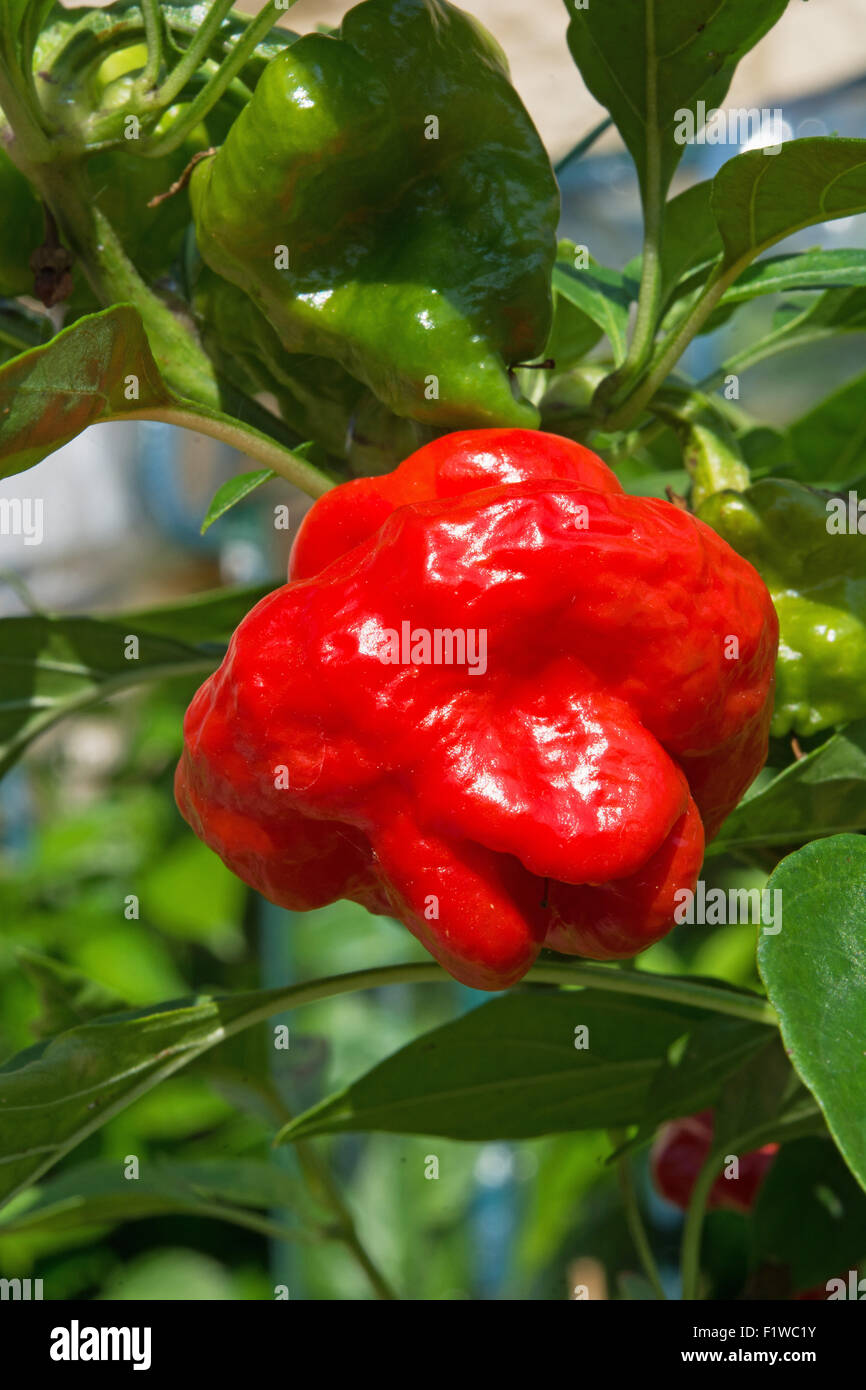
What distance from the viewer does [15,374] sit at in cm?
50

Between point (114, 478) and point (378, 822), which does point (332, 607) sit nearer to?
point (378, 822)

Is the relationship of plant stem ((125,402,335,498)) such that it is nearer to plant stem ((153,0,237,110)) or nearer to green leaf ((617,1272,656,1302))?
plant stem ((153,0,237,110))

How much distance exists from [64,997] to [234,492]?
21.3 inches

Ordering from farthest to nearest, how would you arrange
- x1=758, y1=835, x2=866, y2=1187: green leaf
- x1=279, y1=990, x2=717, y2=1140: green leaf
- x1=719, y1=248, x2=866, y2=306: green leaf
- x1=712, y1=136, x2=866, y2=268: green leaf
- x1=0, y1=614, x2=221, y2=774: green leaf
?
x1=0, y1=614, x2=221, y2=774: green leaf < x1=279, y1=990, x2=717, y2=1140: green leaf < x1=719, y1=248, x2=866, y2=306: green leaf < x1=712, y1=136, x2=866, y2=268: green leaf < x1=758, y1=835, x2=866, y2=1187: green leaf

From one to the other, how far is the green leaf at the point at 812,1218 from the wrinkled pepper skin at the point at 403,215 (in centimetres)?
60

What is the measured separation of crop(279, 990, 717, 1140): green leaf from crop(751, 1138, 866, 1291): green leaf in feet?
0.46

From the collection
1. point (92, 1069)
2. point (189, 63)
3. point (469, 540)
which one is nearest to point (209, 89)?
point (189, 63)

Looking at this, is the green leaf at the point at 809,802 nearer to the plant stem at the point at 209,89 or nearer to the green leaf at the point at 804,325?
the green leaf at the point at 804,325

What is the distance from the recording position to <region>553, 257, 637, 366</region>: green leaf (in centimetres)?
77

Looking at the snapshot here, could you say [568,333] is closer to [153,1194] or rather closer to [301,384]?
[301,384]

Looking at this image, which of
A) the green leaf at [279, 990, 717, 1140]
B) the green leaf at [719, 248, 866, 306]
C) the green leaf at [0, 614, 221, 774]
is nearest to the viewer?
the green leaf at [719, 248, 866, 306]

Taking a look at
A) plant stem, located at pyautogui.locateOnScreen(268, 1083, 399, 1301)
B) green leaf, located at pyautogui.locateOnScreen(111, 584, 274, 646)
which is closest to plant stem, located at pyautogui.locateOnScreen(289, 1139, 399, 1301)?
plant stem, located at pyautogui.locateOnScreen(268, 1083, 399, 1301)

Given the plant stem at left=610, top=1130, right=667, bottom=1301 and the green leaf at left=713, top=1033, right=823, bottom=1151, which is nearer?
the green leaf at left=713, top=1033, right=823, bottom=1151

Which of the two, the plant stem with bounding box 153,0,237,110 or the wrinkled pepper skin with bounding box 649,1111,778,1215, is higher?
the plant stem with bounding box 153,0,237,110
